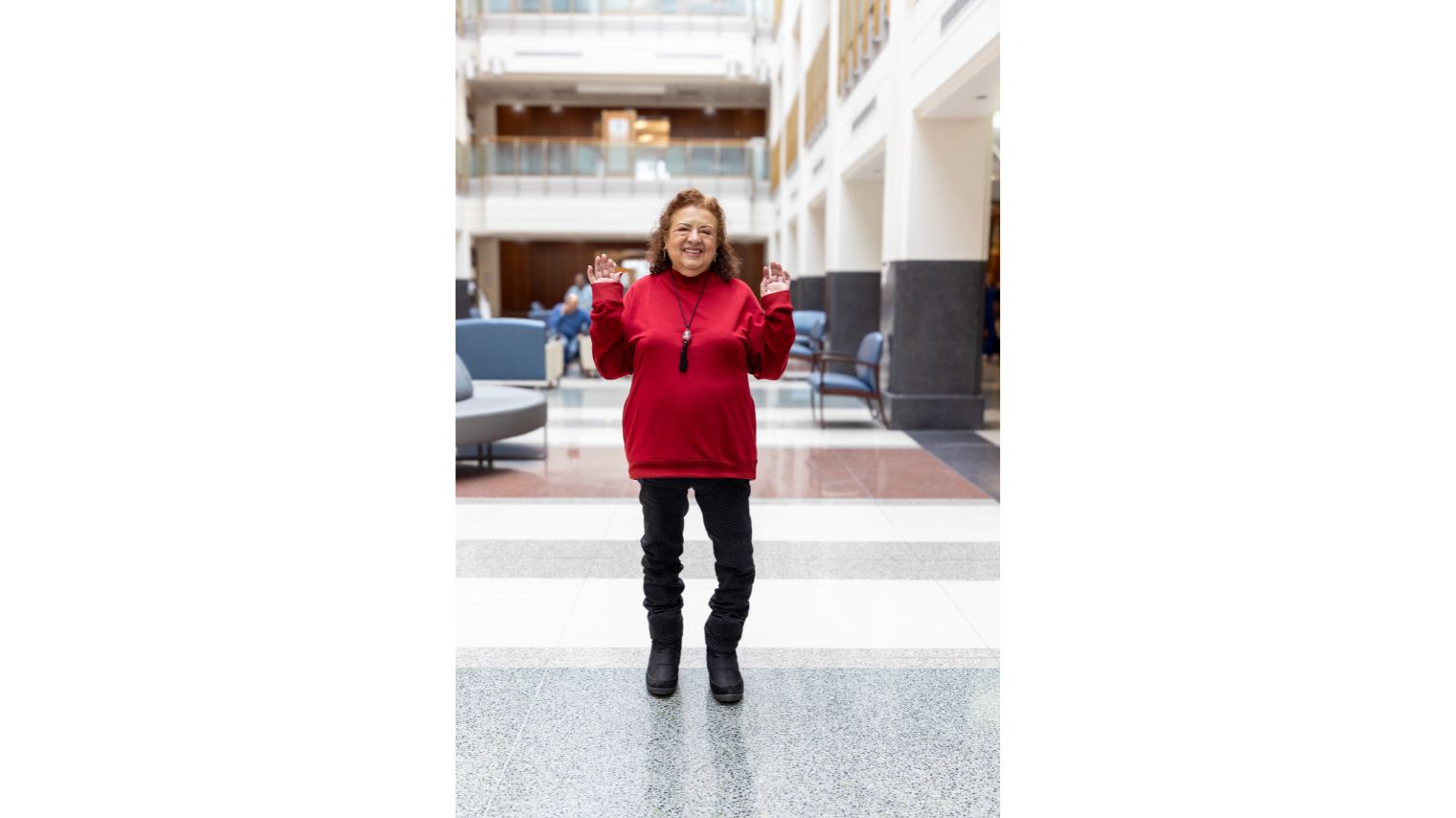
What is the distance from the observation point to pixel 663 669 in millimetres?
3078

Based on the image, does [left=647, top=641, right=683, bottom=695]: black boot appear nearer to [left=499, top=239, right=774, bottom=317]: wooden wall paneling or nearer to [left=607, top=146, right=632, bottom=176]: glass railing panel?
[left=607, top=146, right=632, bottom=176]: glass railing panel

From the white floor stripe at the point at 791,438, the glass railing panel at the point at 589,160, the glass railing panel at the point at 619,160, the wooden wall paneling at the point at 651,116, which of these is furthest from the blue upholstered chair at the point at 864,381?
the wooden wall paneling at the point at 651,116

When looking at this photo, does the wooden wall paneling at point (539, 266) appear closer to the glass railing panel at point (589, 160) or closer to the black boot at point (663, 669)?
the glass railing panel at point (589, 160)

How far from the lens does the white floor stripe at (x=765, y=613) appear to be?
3.59m

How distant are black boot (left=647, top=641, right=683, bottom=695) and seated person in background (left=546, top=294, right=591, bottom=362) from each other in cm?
1191

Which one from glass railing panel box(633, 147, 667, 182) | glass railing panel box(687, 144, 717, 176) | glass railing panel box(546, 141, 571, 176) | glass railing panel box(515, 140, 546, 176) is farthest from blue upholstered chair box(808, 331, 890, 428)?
glass railing panel box(515, 140, 546, 176)

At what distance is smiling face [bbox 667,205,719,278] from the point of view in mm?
2787

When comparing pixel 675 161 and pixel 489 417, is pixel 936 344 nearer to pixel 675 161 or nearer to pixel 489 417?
pixel 489 417
